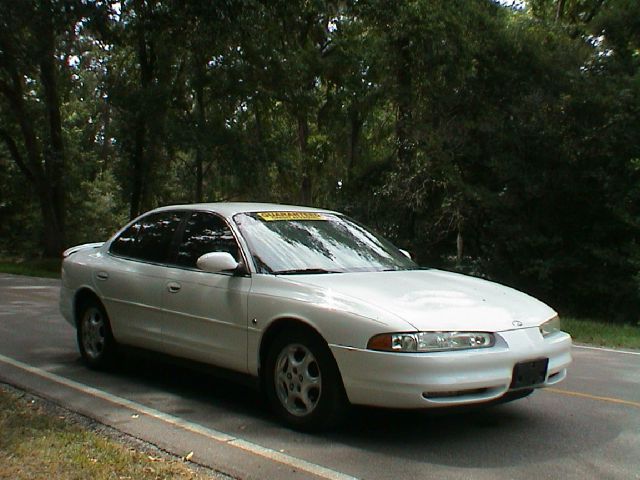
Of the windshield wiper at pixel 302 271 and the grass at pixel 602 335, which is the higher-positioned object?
the windshield wiper at pixel 302 271

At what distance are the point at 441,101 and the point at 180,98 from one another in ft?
36.6

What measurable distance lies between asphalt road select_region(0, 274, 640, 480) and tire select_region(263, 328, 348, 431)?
130mm

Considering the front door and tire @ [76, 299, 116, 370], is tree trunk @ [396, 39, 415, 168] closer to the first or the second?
tire @ [76, 299, 116, 370]

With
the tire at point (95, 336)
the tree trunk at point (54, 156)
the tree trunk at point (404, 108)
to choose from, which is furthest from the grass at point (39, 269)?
the tire at point (95, 336)

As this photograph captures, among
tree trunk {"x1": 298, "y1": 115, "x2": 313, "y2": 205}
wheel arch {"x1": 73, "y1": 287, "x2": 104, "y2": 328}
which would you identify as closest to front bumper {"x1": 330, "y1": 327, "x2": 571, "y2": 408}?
wheel arch {"x1": 73, "y1": 287, "x2": 104, "y2": 328}

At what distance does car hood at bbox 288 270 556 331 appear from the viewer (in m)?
4.71

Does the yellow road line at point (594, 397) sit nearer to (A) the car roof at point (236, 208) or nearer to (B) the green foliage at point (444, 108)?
(A) the car roof at point (236, 208)

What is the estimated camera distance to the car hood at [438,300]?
4.71m

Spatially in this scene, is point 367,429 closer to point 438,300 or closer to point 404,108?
point 438,300

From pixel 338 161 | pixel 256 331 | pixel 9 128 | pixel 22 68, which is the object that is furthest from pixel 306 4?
pixel 9 128

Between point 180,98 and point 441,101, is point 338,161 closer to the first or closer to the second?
point 180,98

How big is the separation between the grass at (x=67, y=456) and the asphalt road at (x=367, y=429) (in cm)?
30

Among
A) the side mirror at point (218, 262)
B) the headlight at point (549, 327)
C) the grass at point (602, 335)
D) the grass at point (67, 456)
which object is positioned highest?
the side mirror at point (218, 262)

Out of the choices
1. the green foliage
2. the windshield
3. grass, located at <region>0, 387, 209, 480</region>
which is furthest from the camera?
the green foliage
